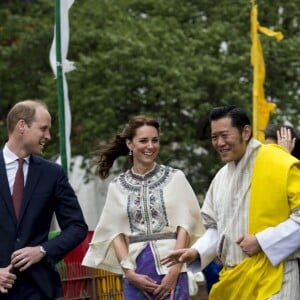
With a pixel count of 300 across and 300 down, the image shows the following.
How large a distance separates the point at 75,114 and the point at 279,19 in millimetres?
4410

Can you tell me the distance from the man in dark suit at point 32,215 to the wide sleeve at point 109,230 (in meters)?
0.81

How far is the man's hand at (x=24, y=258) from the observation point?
7.37 metres

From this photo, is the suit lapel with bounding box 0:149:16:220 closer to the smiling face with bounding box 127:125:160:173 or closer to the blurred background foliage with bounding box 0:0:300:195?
the smiling face with bounding box 127:125:160:173

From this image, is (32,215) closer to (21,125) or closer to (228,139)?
(21,125)

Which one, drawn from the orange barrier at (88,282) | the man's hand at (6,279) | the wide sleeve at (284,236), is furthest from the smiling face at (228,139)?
the orange barrier at (88,282)

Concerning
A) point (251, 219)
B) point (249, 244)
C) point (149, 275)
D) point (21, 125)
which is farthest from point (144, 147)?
point (249, 244)

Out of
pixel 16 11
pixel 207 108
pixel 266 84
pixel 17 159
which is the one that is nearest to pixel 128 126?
pixel 17 159

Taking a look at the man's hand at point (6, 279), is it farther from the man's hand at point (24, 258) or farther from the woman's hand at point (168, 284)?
the woman's hand at point (168, 284)

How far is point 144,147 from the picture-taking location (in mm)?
8500

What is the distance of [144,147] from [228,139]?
3.42 feet

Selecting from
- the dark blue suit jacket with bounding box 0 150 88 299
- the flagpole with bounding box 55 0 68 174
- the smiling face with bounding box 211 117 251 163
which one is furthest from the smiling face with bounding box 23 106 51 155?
the flagpole with bounding box 55 0 68 174

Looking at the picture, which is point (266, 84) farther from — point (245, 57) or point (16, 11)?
point (16, 11)

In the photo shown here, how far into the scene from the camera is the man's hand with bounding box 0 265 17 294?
7.35 metres

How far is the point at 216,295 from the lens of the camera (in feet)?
25.5
